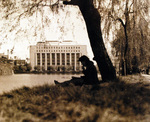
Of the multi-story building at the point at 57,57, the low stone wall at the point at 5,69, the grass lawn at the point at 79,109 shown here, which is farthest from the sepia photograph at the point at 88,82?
the multi-story building at the point at 57,57

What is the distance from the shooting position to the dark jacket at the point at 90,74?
15.2 ft

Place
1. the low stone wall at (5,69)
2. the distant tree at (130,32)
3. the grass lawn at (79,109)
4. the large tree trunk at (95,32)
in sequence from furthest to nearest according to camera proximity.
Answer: the low stone wall at (5,69), the distant tree at (130,32), the large tree trunk at (95,32), the grass lawn at (79,109)

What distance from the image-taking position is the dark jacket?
4.62m

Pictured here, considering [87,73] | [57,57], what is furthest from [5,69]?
[57,57]

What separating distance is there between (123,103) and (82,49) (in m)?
72.3

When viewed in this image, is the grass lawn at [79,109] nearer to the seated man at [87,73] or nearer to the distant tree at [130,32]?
the seated man at [87,73]

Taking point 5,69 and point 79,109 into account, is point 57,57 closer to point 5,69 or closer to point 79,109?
point 5,69

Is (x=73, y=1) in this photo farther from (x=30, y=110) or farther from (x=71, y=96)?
(x=30, y=110)

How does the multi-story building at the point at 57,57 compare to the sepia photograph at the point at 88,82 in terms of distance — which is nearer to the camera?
the sepia photograph at the point at 88,82

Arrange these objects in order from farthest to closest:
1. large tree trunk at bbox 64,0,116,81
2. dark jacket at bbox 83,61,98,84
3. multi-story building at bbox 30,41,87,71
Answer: multi-story building at bbox 30,41,87,71
large tree trunk at bbox 64,0,116,81
dark jacket at bbox 83,61,98,84

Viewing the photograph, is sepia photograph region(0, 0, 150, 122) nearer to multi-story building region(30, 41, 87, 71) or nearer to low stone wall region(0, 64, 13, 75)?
low stone wall region(0, 64, 13, 75)

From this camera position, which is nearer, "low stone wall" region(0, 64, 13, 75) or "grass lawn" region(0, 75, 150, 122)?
"grass lawn" region(0, 75, 150, 122)

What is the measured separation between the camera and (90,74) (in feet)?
15.3

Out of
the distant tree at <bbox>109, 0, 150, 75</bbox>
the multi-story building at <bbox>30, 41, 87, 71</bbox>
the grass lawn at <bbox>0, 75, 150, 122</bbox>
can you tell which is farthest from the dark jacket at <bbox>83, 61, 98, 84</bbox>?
the multi-story building at <bbox>30, 41, 87, 71</bbox>
